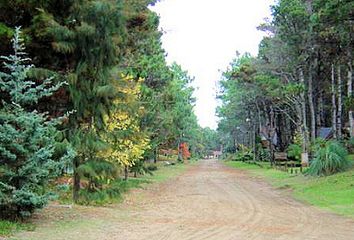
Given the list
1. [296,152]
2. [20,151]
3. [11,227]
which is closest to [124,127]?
[20,151]

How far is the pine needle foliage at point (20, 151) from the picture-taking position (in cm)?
1078

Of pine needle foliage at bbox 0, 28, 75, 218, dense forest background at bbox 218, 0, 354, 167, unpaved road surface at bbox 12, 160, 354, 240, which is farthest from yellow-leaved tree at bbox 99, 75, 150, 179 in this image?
dense forest background at bbox 218, 0, 354, 167

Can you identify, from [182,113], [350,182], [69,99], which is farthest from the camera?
[182,113]

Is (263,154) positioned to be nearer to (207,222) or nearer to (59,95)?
(59,95)

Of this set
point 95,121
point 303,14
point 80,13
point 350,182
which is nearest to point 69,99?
point 95,121

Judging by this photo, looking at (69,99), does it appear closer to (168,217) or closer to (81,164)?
(81,164)

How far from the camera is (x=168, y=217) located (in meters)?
14.0

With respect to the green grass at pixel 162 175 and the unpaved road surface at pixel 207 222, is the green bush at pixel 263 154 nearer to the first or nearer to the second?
the green grass at pixel 162 175

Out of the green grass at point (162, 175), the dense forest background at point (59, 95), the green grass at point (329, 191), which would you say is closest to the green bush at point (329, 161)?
the green grass at point (329, 191)

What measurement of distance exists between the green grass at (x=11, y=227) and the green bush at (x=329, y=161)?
1898cm

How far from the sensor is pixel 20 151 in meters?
10.9

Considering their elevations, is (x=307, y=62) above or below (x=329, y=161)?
above

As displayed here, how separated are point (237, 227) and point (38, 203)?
15.1 ft

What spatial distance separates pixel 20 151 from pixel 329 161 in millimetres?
19531
